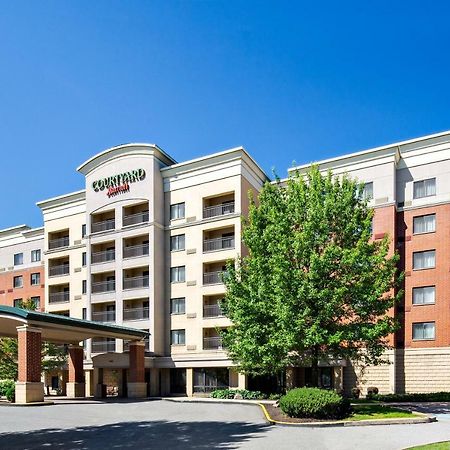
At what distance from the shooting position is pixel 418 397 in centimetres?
3412

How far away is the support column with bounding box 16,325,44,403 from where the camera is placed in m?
28.9

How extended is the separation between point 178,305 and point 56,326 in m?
13.9

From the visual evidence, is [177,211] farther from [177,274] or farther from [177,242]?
[177,274]

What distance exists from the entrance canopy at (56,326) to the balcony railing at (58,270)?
481 inches

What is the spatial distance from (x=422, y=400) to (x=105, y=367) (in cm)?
2447

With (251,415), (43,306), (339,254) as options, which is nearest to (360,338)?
A: (339,254)

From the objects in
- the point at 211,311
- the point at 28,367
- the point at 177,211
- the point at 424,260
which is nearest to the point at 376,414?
the point at 28,367

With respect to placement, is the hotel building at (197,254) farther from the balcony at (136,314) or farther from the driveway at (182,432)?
the driveway at (182,432)

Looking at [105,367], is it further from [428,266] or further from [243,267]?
[428,266]

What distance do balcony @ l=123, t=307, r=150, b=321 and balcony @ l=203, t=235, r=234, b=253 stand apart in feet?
23.9

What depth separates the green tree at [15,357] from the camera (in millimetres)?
45094

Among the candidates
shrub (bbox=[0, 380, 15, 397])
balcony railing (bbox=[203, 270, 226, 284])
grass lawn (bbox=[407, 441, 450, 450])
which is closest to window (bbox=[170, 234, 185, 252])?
balcony railing (bbox=[203, 270, 226, 284])

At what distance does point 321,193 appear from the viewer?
2666 cm

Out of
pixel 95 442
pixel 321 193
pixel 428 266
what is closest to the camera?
pixel 95 442
